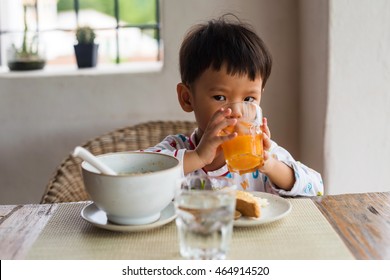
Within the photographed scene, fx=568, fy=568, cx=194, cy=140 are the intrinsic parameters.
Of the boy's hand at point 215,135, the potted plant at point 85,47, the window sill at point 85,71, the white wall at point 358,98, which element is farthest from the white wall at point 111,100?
the boy's hand at point 215,135

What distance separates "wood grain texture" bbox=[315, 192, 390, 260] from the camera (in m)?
0.91

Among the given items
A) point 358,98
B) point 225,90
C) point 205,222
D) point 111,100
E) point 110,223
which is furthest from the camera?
point 111,100

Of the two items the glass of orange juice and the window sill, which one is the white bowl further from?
the window sill

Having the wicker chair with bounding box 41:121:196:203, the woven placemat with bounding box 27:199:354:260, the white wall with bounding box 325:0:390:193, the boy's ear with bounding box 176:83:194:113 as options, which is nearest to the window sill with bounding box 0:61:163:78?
the wicker chair with bounding box 41:121:196:203

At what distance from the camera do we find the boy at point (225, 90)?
135 centimetres

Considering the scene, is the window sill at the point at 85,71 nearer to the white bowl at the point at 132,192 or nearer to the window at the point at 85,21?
the window at the point at 85,21

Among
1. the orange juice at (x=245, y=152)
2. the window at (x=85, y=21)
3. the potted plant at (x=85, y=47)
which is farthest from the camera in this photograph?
the window at (x=85, y=21)

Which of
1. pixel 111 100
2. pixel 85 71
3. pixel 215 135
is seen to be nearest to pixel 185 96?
pixel 215 135

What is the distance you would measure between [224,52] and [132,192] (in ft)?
2.12

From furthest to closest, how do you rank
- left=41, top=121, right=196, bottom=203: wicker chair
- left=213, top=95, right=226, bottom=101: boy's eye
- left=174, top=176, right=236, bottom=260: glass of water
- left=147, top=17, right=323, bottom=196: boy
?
1. left=41, top=121, right=196, bottom=203: wicker chair
2. left=213, top=95, right=226, bottom=101: boy's eye
3. left=147, top=17, right=323, bottom=196: boy
4. left=174, top=176, right=236, bottom=260: glass of water

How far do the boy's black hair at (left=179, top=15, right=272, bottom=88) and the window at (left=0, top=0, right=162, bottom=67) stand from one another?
1264 millimetres

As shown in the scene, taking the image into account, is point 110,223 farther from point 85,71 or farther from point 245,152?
point 85,71

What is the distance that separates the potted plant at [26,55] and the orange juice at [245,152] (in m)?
1.69

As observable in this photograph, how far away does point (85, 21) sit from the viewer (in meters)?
2.73
